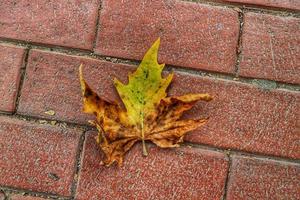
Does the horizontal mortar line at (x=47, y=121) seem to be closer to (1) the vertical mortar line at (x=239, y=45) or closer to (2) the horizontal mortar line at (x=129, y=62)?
(2) the horizontal mortar line at (x=129, y=62)

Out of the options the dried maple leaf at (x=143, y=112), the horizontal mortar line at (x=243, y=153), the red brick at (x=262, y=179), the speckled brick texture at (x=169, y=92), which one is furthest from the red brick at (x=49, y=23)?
the red brick at (x=262, y=179)

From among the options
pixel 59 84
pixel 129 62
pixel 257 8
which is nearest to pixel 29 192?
pixel 59 84

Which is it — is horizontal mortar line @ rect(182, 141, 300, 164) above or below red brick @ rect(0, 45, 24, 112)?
below

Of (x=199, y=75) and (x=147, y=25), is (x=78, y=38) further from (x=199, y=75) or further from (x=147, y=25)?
(x=199, y=75)

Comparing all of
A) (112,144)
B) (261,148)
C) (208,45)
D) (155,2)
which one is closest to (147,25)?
(155,2)

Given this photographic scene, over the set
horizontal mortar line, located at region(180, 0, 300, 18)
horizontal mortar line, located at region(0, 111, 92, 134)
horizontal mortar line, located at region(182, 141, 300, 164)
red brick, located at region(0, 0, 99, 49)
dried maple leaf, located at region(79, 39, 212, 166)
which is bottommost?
horizontal mortar line, located at region(0, 111, 92, 134)

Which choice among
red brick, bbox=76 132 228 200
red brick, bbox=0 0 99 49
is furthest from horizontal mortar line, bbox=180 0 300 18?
red brick, bbox=76 132 228 200

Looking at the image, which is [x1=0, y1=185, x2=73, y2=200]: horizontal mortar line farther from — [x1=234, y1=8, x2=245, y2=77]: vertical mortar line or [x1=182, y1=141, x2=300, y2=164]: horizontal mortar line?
[x1=234, y1=8, x2=245, y2=77]: vertical mortar line
